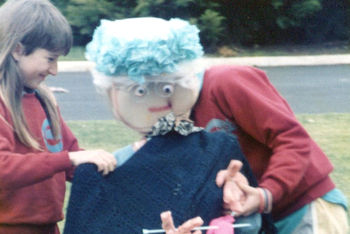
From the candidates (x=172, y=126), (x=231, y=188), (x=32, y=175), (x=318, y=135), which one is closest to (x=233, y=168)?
(x=231, y=188)

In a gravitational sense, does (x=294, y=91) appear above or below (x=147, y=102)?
below

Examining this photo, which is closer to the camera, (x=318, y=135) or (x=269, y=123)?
(x=269, y=123)

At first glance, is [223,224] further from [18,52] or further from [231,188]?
[18,52]

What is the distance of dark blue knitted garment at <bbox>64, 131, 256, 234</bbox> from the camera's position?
227cm

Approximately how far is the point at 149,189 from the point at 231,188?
0.89ft

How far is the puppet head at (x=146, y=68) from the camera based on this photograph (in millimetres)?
2264

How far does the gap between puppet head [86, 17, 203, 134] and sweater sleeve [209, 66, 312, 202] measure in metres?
0.13

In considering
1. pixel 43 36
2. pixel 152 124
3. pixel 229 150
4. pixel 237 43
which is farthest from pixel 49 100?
pixel 237 43

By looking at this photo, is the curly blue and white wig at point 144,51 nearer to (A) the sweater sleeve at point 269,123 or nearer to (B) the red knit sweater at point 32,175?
(A) the sweater sleeve at point 269,123

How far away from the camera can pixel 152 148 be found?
2324 millimetres

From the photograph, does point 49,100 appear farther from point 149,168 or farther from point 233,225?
point 233,225

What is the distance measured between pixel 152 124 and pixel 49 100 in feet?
2.92

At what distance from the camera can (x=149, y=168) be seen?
2293 millimetres

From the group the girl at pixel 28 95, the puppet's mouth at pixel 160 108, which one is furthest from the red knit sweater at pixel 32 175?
the puppet's mouth at pixel 160 108
